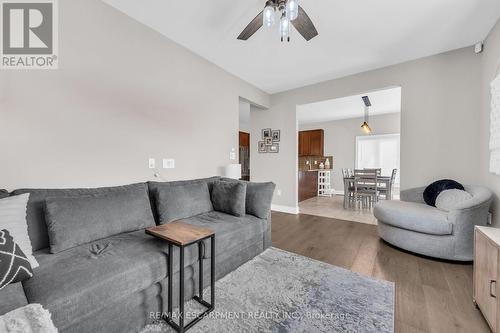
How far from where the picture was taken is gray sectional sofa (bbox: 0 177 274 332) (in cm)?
104

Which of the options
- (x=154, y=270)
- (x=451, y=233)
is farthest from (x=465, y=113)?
(x=154, y=270)

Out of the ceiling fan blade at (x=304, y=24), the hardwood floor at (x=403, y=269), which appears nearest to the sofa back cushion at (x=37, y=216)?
the hardwood floor at (x=403, y=269)

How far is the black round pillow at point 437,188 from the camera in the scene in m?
2.63

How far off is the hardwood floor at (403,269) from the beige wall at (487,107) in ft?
2.99

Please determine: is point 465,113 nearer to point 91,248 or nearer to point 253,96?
point 253,96

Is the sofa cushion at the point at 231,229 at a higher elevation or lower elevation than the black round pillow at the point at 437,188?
lower

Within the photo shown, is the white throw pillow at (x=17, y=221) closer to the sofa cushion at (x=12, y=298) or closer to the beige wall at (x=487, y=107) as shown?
the sofa cushion at (x=12, y=298)

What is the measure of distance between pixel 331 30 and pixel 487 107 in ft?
6.68

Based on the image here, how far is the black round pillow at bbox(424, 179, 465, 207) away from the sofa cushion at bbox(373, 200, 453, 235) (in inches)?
10.6

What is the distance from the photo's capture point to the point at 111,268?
1.24m

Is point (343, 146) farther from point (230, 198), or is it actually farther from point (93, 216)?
point (93, 216)

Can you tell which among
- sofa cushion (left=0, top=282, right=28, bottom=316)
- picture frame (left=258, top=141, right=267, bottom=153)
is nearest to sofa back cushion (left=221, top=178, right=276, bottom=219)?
sofa cushion (left=0, top=282, right=28, bottom=316)

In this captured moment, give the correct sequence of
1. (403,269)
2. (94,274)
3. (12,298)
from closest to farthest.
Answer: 1. (12,298)
2. (94,274)
3. (403,269)

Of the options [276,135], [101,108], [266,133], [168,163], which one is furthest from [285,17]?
[266,133]
